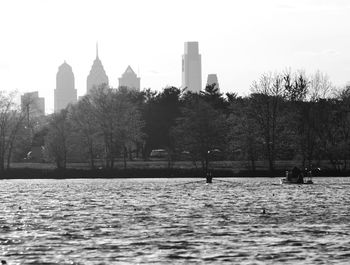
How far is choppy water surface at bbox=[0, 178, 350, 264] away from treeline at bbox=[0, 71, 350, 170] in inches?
2320

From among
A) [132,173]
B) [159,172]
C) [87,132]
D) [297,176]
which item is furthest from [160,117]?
[297,176]

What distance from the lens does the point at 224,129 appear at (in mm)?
156500

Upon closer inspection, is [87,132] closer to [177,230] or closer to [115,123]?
[115,123]

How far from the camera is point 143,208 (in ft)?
226

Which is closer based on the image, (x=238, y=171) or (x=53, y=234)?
(x=53, y=234)

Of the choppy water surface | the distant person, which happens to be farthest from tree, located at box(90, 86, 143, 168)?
the choppy water surface

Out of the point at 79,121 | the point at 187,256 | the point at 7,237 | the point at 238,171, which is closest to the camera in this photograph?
the point at 187,256

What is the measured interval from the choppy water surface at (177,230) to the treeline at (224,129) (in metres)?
58.9

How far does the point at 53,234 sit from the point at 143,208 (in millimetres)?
19704

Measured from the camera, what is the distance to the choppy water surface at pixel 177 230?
40.6 metres

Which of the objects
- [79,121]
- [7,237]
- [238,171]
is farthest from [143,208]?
[79,121]

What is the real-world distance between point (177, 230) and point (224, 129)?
4178 inches

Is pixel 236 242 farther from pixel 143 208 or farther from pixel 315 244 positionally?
pixel 143 208

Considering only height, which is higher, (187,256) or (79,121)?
(79,121)
